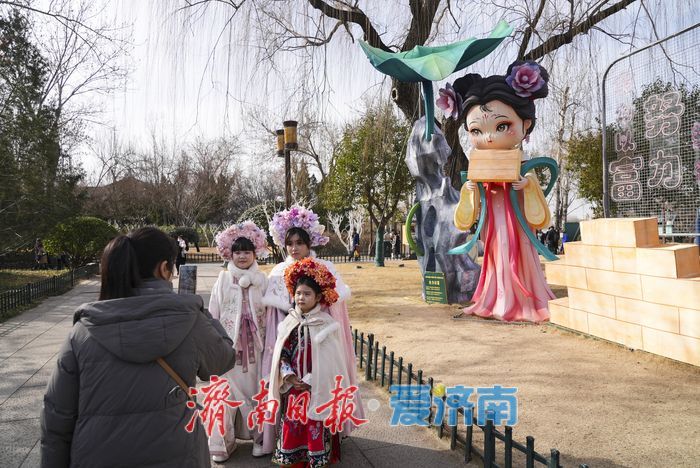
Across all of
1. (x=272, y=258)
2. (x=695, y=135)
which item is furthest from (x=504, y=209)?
(x=272, y=258)

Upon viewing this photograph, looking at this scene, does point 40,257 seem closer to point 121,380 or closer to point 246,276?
point 246,276

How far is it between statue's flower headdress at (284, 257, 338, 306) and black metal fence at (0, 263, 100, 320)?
7936mm

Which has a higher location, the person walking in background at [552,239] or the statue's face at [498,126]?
the statue's face at [498,126]

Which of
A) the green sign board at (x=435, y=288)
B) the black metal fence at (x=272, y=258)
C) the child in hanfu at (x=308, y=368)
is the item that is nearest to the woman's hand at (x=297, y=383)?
the child in hanfu at (x=308, y=368)

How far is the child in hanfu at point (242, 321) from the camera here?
11.0 ft

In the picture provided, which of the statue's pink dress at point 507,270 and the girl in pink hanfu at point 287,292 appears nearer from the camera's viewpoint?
the girl in pink hanfu at point 287,292

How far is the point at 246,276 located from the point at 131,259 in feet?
5.79

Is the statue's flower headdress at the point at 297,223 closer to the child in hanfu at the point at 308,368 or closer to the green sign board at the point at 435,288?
the child in hanfu at the point at 308,368

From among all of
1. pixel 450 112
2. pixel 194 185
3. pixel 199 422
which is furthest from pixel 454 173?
pixel 194 185

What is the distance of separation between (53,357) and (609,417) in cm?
597

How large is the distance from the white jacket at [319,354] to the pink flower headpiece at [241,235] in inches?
37.0

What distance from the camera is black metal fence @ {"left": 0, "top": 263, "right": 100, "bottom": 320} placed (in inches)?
360

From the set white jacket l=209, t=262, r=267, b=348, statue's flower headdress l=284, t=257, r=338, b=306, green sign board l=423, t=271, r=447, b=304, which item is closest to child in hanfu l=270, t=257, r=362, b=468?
statue's flower headdress l=284, t=257, r=338, b=306

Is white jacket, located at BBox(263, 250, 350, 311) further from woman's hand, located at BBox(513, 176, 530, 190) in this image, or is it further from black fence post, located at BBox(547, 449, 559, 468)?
woman's hand, located at BBox(513, 176, 530, 190)
